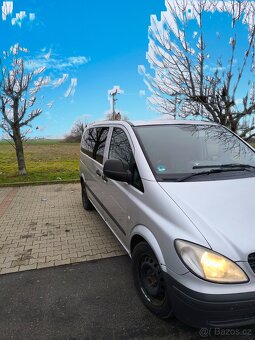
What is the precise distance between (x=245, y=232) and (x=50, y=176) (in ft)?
30.9

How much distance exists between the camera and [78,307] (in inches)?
115

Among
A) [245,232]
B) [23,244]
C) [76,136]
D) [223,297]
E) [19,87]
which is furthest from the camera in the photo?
[76,136]

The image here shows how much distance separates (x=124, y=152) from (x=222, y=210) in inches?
59.1

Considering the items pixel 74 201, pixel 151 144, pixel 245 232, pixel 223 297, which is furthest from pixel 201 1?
pixel 223 297

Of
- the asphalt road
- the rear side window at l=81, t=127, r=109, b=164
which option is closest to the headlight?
the asphalt road

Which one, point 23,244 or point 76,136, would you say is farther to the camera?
point 76,136

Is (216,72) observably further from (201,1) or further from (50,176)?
(50,176)

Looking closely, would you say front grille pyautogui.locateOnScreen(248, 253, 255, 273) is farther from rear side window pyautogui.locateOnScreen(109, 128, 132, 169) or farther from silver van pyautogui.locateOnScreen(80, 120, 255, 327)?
rear side window pyautogui.locateOnScreen(109, 128, 132, 169)

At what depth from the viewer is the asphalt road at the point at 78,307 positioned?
2537 millimetres

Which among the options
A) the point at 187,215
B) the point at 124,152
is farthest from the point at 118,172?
the point at 187,215

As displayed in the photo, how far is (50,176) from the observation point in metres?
10.7

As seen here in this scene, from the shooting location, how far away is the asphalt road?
2.54 metres
